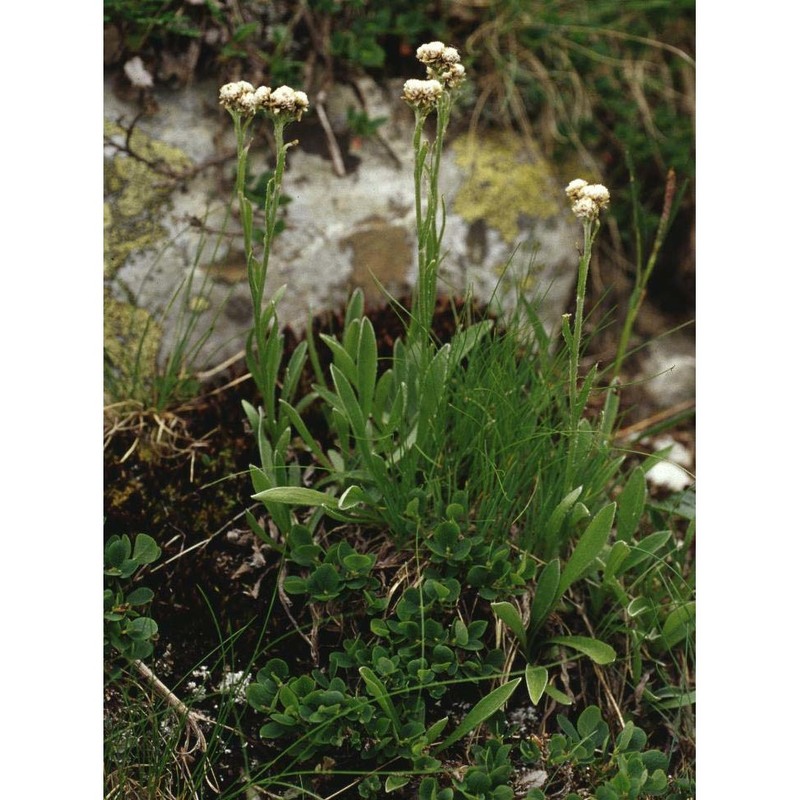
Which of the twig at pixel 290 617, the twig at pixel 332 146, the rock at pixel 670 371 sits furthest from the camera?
the rock at pixel 670 371

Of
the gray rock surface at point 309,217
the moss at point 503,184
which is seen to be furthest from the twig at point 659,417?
the moss at point 503,184

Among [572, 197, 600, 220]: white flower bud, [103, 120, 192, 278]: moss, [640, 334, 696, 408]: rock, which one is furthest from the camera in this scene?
[640, 334, 696, 408]: rock

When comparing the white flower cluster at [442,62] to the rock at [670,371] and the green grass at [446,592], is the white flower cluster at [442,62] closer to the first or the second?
the green grass at [446,592]

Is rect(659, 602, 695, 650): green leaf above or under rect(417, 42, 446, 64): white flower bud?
under

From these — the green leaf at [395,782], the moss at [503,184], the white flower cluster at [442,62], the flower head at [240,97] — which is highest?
the white flower cluster at [442,62]

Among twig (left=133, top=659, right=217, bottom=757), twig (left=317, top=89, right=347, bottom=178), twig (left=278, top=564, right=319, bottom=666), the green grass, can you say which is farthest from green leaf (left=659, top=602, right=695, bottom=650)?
twig (left=317, top=89, right=347, bottom=178)

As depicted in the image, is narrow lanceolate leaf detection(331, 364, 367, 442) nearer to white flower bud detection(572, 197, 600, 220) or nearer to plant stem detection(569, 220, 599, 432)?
plant stem detection(569, 220, 599, 432)

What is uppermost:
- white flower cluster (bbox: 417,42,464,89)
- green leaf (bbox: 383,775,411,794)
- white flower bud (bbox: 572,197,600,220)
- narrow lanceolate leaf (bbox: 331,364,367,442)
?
white flower cluster (bbox: 417,42,464,89)

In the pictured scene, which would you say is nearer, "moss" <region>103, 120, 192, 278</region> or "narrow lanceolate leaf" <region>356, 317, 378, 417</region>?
"narrow lanceolate leaf" <region>356, 317, 378, 417</region>

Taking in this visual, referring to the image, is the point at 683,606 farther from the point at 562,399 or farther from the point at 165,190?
→ the point at 165,190
